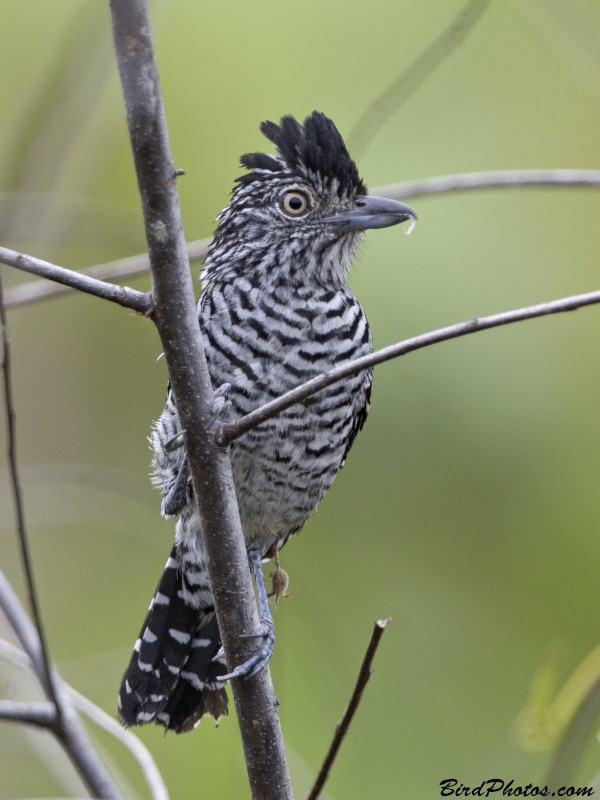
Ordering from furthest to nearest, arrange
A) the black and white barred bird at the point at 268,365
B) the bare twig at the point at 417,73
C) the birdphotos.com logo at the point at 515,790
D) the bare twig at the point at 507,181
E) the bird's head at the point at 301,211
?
1. the bird's head at the point at 301,211
2. the black and white barred bird at the point at 268,365
3. the bare twig at the point at 417,73
4. the bare twig at the point at 507,181
5. the birdphotos.com logo at the point at 515,790

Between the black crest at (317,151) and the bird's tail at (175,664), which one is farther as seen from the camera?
the bird's tail at (175,664)

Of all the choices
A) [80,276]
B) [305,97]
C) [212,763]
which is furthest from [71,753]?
[305,97]

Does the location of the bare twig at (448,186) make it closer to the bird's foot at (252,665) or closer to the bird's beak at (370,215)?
the bird's beak at (370,215)

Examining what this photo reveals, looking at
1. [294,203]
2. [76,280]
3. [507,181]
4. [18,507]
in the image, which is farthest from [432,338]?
[294,203]

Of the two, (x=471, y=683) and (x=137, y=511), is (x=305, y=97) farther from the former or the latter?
(x=471, y=683)

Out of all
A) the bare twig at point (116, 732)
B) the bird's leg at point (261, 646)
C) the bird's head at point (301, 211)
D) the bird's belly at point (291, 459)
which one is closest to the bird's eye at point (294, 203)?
the bird's head at point (301, 211)

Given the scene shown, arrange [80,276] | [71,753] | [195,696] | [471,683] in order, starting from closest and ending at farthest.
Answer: [80,276] < [71,753] < [195,696] < [471,683]

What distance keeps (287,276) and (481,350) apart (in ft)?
7.32

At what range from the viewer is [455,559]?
5.25m

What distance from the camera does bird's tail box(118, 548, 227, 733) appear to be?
3334mm

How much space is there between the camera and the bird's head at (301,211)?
3.17 metres

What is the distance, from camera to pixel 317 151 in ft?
10.6

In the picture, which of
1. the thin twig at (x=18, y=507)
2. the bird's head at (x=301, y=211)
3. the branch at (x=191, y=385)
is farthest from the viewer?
the bird's head at (x=301, y=211)

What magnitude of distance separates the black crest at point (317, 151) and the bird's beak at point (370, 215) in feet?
0.28
